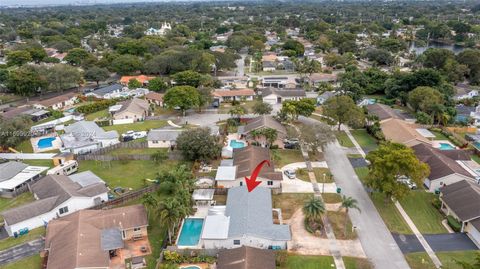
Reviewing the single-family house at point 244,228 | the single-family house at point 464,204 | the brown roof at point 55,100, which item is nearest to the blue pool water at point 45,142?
the brown roof at point 55,100

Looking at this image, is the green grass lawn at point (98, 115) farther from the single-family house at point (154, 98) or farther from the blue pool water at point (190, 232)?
the blue pool water at point (190, 232)

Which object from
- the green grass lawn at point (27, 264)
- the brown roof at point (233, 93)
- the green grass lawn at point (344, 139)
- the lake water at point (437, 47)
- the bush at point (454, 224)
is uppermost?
the brown roof at point (233, 93)

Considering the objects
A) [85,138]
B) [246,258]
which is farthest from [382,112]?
[85,138]

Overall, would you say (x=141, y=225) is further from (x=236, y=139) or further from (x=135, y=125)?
(x=135, y=125)

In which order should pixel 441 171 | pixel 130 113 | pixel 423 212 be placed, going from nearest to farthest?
1. pixel 423 212
2. pixel 441 171
3. pixel 130 113

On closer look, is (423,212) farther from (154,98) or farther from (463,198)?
(154,98)
